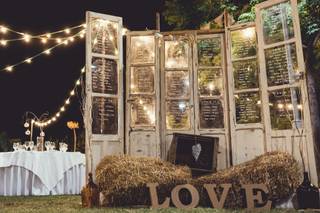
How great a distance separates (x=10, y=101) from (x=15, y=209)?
9.04 meters

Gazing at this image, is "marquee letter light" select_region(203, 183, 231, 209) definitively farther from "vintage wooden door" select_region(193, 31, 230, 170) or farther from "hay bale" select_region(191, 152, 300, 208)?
"vintage wooden door" select_region(193, 31, 230, 170)

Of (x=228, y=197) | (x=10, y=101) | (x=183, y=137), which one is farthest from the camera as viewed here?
(x=10, y=101)

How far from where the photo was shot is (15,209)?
3920 mm

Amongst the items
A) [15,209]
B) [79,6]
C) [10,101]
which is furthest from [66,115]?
[15,209]

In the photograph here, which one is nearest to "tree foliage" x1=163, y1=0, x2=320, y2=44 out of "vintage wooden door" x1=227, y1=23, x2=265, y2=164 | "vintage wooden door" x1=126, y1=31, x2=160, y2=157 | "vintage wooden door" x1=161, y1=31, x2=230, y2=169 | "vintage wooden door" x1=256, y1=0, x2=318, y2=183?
"vintage wooden door" x1=227, y1=23, x2=265, y2=164

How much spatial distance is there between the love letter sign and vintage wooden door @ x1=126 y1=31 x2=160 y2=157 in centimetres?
128

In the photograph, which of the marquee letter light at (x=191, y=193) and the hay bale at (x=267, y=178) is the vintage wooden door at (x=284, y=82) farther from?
the marquee letter light at (x=191, y=193)

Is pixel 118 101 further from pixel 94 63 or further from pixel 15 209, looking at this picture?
pixel 15 209

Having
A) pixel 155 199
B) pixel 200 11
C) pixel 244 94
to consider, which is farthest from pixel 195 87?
pixel 200 11

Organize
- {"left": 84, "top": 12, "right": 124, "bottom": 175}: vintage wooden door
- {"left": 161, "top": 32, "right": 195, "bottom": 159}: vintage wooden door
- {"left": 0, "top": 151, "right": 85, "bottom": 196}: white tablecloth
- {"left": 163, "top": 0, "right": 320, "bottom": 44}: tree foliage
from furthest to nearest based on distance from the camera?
1. {"left": 163, "top": 0, "right": 320, "bottom": 44}: tree foliage
2. {"left": 0, "top": 151, "right": 85, "bottom": 196}: white tablecloth
3. {"left": 161, "top": 32, "right": 195, "bottom": 159}: vintage wooden door
4. {"left": 84, "top": 12, "right": 124, "bottom": 175}: vintage wooden door

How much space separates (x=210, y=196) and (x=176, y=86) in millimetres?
2095

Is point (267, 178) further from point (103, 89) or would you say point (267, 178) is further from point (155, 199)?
point (103, 89)

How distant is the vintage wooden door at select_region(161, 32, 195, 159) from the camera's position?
17.6 feet

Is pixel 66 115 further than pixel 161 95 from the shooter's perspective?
Yes
